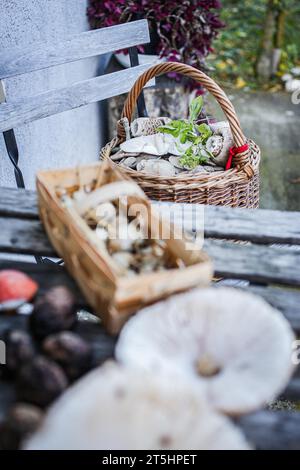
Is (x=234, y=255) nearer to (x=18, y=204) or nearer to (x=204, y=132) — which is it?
(x=18, y=204)

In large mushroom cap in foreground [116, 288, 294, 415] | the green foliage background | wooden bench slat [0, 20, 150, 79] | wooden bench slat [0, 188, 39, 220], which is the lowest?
the green foliage background

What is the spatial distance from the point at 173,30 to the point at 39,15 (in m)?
1.08

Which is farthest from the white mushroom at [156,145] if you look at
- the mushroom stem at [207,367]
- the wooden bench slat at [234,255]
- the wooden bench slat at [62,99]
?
the mushroom stem at [207,367]

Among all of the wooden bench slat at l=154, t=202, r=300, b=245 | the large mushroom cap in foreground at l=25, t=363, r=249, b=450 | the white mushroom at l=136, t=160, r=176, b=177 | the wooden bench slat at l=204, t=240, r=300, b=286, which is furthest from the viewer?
the white mushroom at l=136, t=160, r=176, b=177

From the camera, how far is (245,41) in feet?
21.9

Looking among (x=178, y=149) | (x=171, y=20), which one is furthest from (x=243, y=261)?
(x=171, y=20)

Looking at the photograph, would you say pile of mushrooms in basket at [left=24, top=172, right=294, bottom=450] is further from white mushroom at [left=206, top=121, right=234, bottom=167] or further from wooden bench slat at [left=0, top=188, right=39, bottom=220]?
white mushroom at [left=206, top=121, right=234, bottom=167]

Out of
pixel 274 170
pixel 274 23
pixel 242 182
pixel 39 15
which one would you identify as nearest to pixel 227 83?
pixel 274 23

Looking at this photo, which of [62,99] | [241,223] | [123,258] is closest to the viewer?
[123,258]

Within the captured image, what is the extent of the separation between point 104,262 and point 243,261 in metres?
0.46

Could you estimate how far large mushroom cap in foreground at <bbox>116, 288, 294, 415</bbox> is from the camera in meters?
0.86

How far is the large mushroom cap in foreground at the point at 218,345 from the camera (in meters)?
0.86

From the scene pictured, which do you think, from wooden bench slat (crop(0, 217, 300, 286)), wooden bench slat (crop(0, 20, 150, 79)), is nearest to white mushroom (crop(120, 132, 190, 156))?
wooden bench slat (crop(0, 20, 150, 79))

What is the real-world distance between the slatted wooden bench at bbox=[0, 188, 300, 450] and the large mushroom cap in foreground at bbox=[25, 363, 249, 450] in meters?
0.18
